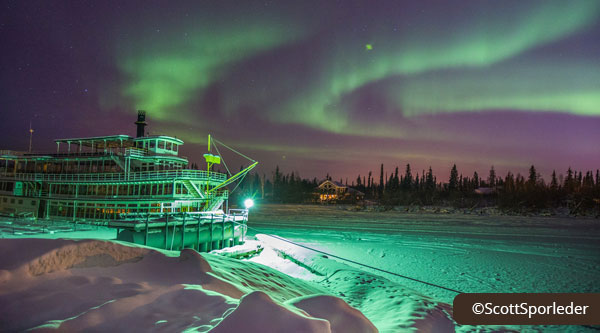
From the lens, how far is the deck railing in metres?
29.5

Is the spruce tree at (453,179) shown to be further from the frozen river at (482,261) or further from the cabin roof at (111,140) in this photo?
the cabin roof at (111,140)

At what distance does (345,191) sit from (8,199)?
366 feet

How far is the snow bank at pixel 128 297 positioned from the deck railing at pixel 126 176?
23.5 metres

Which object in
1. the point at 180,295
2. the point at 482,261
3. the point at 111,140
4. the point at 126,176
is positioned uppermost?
the point at 111,140

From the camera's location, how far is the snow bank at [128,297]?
4.02 metres

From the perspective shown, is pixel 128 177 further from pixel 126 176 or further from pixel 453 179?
pixel 453 179

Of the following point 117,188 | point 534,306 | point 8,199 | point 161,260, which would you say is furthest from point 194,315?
point 8,199

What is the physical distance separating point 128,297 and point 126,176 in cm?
3039

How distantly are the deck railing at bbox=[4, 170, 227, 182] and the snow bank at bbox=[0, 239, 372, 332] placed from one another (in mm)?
23525

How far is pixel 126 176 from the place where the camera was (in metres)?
31.0

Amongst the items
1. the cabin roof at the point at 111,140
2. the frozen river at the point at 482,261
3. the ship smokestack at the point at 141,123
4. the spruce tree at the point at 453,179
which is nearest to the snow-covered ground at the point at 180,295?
the frozen river at the point at 482,261

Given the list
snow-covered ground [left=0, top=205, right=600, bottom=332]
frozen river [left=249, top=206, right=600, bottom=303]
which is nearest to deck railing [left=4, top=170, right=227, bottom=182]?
frozen river [left=249, top=206, right=600, bottom=303]

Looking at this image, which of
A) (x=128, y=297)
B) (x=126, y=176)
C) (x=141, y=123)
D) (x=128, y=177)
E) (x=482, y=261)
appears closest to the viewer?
(x=128, y=297)

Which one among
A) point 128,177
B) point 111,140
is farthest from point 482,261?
point 111,140
